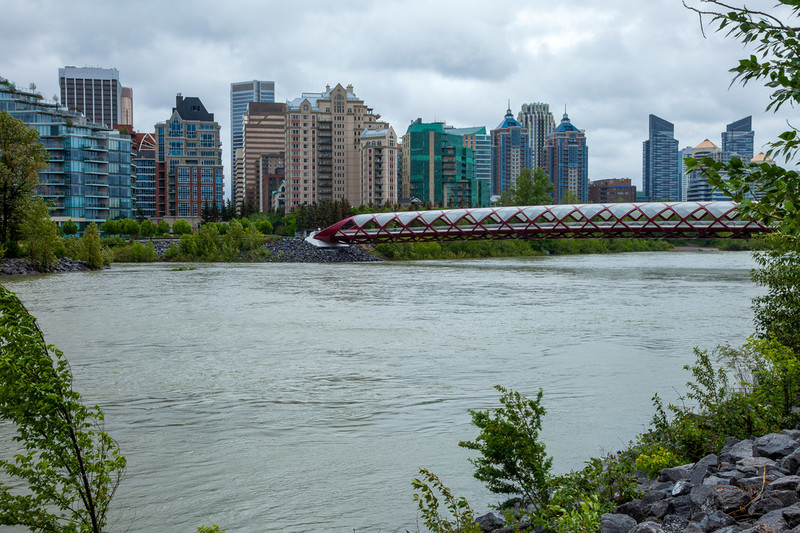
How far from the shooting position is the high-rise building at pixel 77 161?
8919cm

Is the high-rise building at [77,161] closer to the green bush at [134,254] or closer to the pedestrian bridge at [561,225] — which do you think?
the green bush at [134,254]

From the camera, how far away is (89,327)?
1941 centimetres

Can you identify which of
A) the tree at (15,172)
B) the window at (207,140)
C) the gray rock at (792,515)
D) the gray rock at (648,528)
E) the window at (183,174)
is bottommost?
the gray rock at (648,528)

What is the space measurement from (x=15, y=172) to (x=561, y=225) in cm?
3838

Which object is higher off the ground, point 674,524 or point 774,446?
point 774,446

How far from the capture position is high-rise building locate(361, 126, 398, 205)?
4884 inches

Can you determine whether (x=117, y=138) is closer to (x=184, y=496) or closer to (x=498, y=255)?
(x=498, y=255)

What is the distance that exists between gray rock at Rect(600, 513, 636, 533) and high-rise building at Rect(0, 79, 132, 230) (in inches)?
3605

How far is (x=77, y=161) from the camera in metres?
91.0

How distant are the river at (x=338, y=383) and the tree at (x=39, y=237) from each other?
16795mm

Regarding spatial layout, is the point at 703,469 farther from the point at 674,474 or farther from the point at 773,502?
the point at 773,502

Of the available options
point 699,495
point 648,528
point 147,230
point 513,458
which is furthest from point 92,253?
point 648,528

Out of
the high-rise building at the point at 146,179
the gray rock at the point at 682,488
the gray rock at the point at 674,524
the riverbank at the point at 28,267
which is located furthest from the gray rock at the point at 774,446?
the high-rise building at the point at 146,179

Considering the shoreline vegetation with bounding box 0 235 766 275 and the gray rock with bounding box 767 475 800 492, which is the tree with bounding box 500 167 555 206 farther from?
the gray rock with bounding box 767 475 800 492
